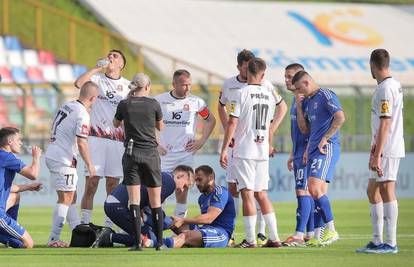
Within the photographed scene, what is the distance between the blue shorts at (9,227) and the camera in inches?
558

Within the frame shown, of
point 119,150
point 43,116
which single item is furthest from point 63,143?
point 43,116

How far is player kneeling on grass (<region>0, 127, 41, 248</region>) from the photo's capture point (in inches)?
557

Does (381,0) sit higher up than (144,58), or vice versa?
(381,0)

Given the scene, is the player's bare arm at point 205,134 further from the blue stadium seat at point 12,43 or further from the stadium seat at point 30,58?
the blue stadium seat at point 12,43

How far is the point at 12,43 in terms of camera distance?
35625 millimetres

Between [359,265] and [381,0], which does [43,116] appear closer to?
[359,265]

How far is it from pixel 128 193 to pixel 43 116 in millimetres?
12715

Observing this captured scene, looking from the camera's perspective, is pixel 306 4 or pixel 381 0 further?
pixel 381 0

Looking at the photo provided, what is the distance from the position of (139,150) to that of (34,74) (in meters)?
21.7

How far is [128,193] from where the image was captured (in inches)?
545

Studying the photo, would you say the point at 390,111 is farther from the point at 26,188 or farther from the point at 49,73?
the point at 49,73

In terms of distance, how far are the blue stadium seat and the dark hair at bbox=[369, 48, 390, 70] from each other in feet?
77.1

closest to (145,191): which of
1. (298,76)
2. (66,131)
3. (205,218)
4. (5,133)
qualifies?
(205,218)

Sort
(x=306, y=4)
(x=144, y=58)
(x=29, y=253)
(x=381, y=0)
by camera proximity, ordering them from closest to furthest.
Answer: (x=29, y=253)
(x=144, y=58)
(x=306, y=4)
(x=381, y=0)
